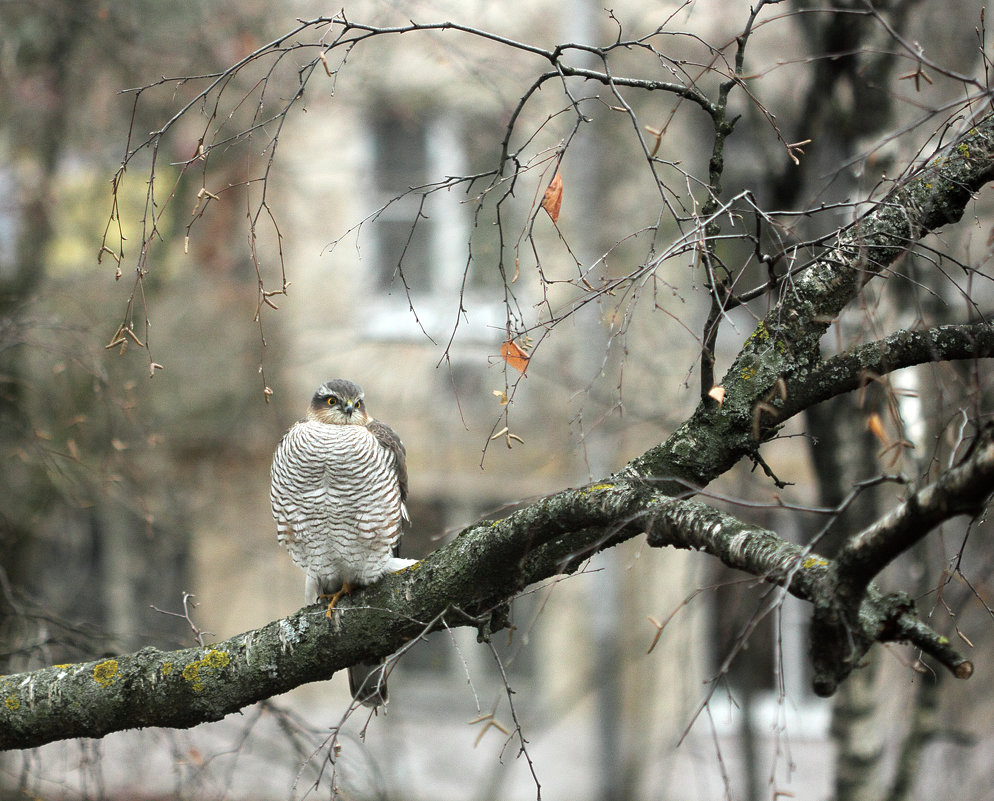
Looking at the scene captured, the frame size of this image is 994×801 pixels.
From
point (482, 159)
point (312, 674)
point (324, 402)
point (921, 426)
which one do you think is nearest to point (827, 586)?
point (312, 674)

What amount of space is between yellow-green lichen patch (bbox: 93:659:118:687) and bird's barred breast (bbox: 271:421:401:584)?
3.51 feet

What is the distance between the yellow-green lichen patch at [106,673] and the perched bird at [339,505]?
1003 mm

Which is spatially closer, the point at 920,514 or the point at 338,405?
the point at 920,514

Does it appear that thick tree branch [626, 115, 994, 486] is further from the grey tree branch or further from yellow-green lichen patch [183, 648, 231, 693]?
yellow-green lichen patch [183, 648, 231, 693]

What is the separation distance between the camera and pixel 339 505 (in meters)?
4.03

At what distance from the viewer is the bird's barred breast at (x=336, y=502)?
13.1 ft

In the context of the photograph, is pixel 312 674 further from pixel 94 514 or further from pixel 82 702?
pixel 94 514

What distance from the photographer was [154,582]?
10922 millimetres

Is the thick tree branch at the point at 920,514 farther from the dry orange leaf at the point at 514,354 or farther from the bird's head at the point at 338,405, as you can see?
the bird's head at the point at 338,405

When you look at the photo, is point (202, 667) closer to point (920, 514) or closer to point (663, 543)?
point (663, 543)

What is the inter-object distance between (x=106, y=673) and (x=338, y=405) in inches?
64.0

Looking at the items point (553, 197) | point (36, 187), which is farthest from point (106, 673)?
point (36, 187)

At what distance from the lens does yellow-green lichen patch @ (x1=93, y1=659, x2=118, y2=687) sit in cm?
305

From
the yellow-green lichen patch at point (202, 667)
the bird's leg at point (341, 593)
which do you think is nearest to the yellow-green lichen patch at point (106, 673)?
the yellow-green lichen patch at point (202, 667)
